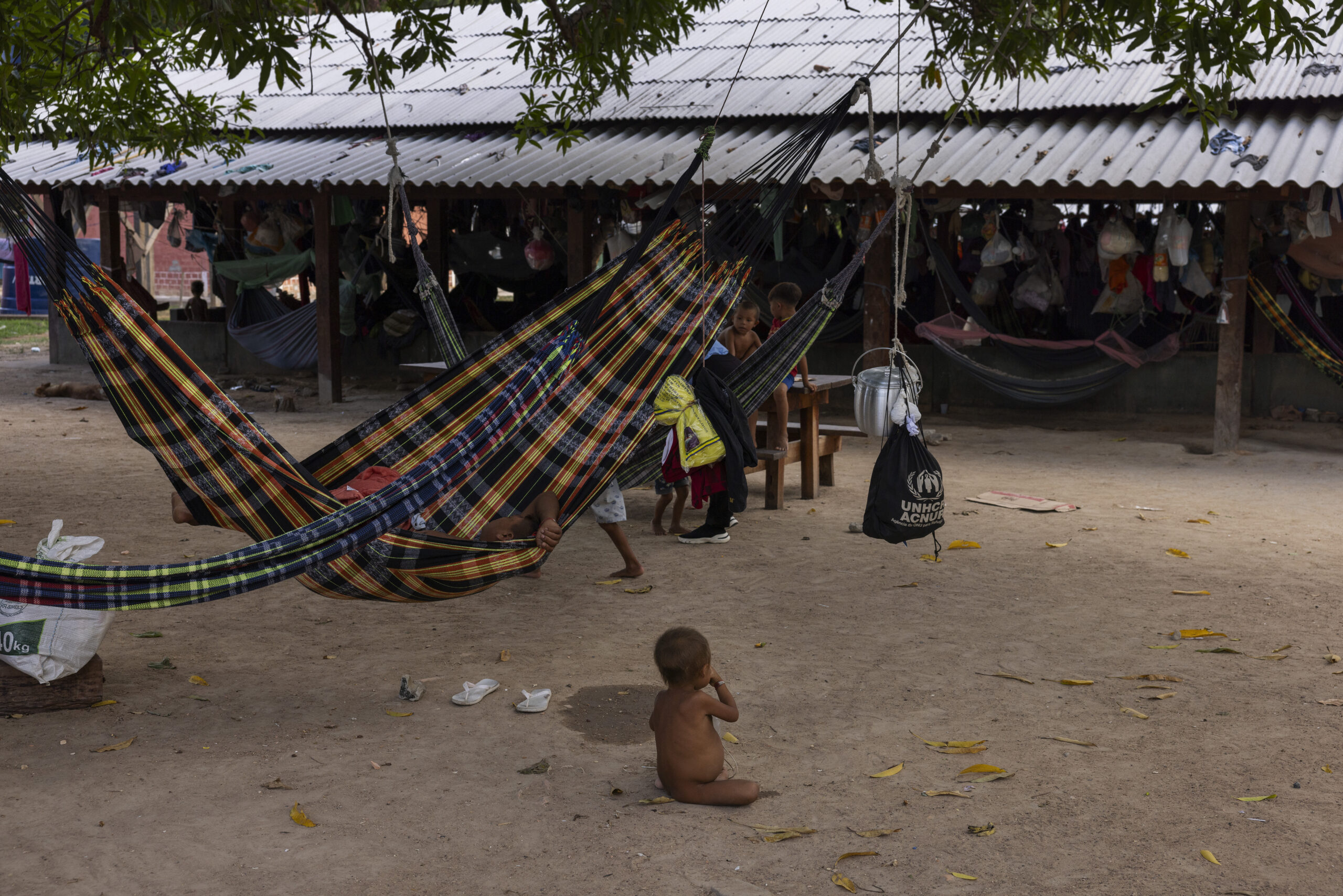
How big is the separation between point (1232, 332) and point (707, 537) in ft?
12.1

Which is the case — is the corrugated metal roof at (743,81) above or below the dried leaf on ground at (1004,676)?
above

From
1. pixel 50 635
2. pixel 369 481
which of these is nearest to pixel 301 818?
pixel 50 635

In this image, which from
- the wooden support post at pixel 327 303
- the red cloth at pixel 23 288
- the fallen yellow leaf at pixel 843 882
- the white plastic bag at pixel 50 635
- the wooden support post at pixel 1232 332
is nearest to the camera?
the fallen yellow leaf at pixel 843 882

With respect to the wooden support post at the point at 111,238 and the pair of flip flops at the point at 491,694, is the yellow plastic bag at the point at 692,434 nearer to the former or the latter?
the pair of flip flops at the point at 491,694

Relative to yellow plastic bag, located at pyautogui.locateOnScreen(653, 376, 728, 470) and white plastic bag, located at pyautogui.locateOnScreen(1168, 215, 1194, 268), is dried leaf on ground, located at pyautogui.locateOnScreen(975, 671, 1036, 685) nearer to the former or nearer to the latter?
yellow plastic bag, located at pyautogui.locateOnScreen(653, 376, 728, 470)

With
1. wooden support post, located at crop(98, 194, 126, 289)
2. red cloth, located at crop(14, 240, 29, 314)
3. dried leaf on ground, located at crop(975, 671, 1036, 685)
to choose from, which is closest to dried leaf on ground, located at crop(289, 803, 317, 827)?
dried leaf on ground, located at crop(975, 671, 1036, 685)

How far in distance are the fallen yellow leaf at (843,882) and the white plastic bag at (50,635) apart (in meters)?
1.72

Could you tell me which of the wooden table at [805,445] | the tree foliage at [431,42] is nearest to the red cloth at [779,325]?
the wooden table at [805,445]

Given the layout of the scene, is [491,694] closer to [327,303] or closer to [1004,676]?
[1004,676]

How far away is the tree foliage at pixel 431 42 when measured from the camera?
331 centimetres

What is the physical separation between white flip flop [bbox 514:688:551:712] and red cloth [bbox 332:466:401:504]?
670 mm

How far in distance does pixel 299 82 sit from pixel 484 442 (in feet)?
4.77

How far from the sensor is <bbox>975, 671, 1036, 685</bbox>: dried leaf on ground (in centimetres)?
294

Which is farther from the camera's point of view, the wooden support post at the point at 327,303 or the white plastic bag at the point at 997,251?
the wooden support post at the point at 327,303
